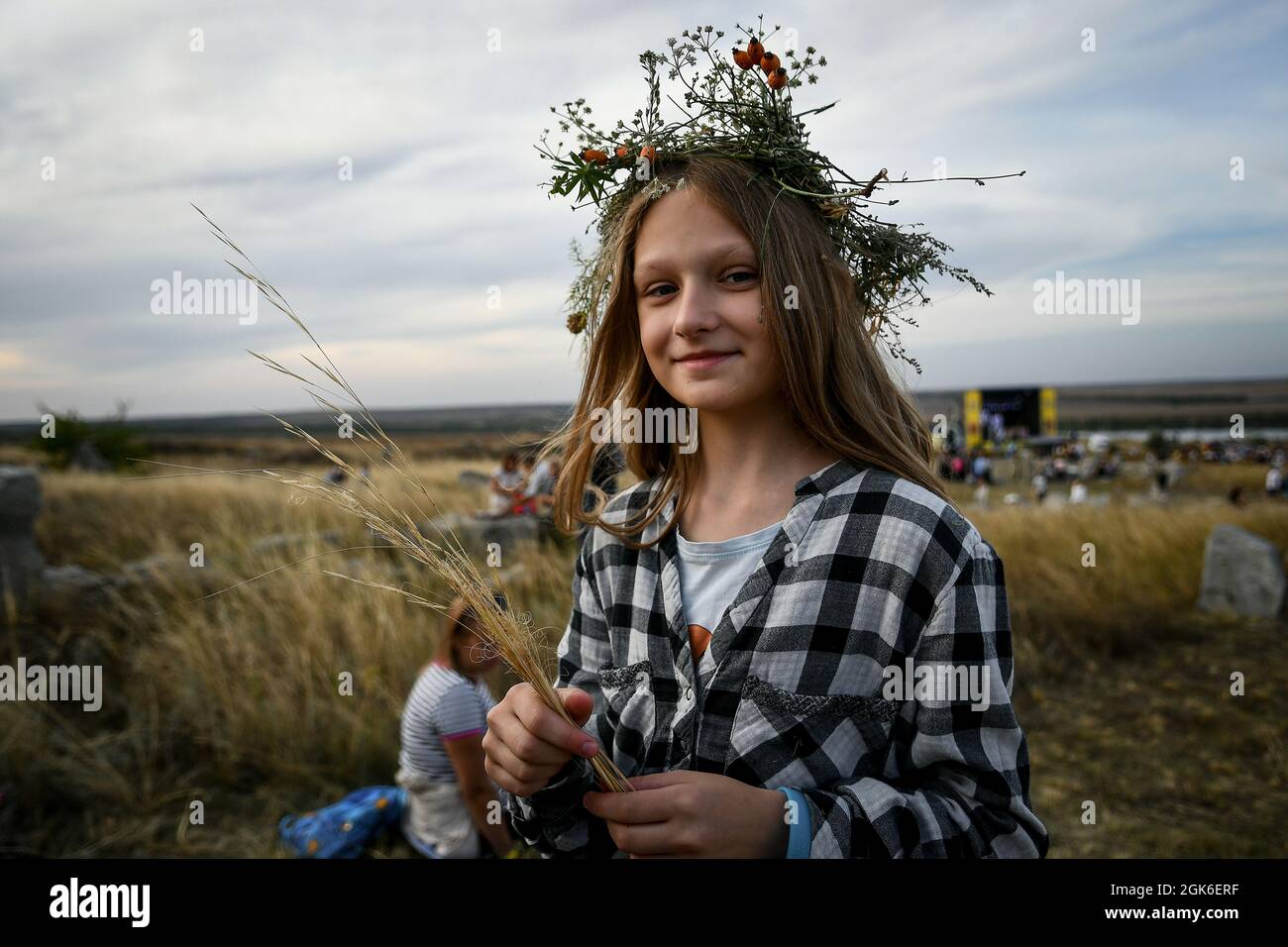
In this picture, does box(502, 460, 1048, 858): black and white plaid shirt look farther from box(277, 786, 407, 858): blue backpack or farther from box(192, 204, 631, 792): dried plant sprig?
box(277, 786, 407, 858): blue backpack

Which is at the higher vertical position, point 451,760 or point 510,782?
point 510,782

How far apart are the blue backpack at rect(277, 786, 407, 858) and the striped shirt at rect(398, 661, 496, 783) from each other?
0.28m

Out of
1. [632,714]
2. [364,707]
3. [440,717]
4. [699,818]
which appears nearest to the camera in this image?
[699,818]

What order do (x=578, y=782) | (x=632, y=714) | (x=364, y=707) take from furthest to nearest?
(x=364, y=707), (x=632, y=714), (x=578, y=782)

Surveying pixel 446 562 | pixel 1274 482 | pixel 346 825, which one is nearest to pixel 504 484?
pixel 346 825

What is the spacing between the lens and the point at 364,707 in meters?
5.07

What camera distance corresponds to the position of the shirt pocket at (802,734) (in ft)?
5.09

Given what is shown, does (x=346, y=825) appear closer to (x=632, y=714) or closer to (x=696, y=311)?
(x=632, y=714)

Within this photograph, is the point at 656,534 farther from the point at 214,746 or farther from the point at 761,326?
the point at 214,746

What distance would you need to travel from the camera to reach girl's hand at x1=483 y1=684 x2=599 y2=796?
57.9 inches

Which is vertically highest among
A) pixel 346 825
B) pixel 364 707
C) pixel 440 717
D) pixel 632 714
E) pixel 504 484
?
pixel 504 484

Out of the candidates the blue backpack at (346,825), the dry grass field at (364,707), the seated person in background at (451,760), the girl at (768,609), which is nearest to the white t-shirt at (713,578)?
the girl at (768,609)

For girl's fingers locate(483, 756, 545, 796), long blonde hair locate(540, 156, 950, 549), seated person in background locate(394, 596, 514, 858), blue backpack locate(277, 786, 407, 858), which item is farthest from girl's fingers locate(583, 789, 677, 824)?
blue backpack locate(277, 786, 407, 858)

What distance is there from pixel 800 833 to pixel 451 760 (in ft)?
9.21
